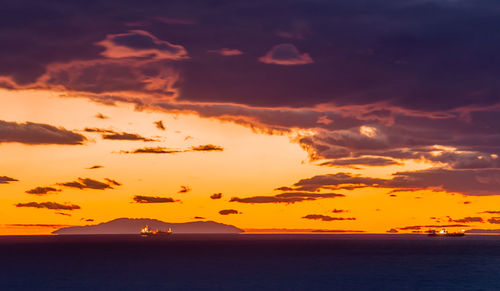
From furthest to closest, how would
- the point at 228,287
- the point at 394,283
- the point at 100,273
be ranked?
the point at 100,273 → the point at 394,283 → the point at 228,287

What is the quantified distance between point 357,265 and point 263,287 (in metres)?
70.7

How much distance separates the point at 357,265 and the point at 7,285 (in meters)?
104

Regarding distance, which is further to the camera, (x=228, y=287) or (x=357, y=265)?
(x=357, y=265)

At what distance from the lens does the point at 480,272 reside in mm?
164625

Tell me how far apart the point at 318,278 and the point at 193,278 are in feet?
98.2

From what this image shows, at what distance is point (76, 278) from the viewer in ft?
465

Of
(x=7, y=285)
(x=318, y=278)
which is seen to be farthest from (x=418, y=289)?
(x=7, y=285)

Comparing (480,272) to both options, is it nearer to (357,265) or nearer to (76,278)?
(357,265)

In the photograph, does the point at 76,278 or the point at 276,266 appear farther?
the point at 276,266

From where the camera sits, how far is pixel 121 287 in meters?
123

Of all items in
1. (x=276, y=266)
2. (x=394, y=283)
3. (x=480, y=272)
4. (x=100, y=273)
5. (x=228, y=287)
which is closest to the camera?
(x=228, y=287)

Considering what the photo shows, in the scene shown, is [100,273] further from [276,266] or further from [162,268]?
[276,266]

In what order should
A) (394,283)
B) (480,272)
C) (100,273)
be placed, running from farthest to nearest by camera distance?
(480,272) < (100,273) < (394,283)

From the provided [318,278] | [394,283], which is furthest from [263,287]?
[394,283]
